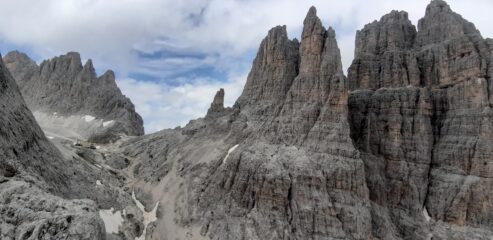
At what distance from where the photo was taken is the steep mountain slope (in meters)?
113

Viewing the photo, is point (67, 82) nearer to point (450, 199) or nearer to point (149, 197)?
point (149, 197)

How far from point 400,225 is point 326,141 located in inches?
615

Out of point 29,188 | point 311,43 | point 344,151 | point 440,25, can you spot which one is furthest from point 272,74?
point 29,188

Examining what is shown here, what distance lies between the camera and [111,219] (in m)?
47.8

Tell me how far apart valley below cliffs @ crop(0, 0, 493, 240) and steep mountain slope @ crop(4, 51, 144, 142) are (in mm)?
42268

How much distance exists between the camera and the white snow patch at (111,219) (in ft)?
150

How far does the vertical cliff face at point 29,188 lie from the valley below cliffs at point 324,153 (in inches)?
13.1

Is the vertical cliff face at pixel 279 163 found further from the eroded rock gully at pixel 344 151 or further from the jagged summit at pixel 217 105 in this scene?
the jagged summit at pixel 217 105

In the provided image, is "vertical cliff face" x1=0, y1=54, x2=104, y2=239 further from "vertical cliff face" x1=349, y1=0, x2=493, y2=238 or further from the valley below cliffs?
"vertical cliff face" x1=349, y1=0, x2=493, y2=238

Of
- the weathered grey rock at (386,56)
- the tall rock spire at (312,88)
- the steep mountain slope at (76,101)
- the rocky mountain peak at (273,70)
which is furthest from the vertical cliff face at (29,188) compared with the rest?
the steep mountain slope at (76,101)

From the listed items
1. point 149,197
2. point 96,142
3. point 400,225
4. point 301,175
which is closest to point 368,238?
point 400,225

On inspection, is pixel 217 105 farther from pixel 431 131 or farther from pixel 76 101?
pixel 76 101

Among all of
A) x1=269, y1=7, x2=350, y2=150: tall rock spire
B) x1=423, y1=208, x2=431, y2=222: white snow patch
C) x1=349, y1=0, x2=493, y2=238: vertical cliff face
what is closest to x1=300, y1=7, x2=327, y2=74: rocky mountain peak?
x1=269, y1=7, x2=350, y2=150: tall rock spire

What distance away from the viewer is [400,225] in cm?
5169
